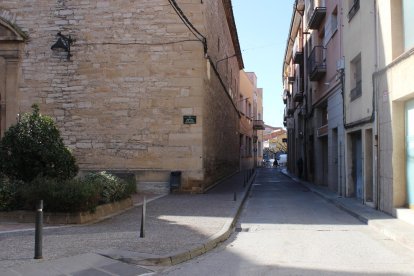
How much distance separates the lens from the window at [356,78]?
15.4 meters

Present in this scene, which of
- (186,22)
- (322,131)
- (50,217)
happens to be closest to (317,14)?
(322,131)

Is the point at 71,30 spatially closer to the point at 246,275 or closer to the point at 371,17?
the point at 371,17

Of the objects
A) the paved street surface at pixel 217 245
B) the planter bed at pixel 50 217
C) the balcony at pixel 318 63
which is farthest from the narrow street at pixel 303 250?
the balcony at pixel 318 63

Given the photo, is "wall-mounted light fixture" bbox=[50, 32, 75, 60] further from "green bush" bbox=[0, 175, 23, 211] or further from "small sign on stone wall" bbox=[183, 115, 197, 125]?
"green bush" bbox=[0, 175, 23, 211]

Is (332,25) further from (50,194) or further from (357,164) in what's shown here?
(50,194)

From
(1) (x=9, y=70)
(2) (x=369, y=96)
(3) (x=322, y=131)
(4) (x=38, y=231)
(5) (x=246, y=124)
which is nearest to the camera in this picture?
(4) (x=38, y=231)

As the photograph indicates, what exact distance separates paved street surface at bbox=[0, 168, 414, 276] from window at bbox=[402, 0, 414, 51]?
4.16 meters

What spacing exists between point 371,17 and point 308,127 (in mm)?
14963

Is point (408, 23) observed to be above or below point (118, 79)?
above

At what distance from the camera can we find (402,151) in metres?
11.7

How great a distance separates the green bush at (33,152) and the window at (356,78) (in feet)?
30.2

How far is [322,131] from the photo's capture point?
22906mm

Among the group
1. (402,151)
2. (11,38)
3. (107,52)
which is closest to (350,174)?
(402,151)

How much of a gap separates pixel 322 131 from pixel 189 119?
8263mm
